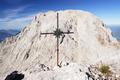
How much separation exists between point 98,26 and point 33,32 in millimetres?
28689

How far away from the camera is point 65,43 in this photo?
68.4 meters

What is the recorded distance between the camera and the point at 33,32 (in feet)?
287

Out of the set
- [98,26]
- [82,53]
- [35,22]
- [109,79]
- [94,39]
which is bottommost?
[109,79]

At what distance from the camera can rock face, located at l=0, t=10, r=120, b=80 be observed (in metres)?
59.8

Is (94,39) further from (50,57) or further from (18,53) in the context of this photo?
(18,53)

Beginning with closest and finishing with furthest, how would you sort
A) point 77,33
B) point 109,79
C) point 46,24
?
point 109,79 < point 77,33 < point 46,24

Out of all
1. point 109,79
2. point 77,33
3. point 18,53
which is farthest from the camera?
point 18,53

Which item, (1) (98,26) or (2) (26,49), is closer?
(1) (98,26)

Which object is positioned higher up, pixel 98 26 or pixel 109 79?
pixel 98 26

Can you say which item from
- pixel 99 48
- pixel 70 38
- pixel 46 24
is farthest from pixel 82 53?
pixel 46 24

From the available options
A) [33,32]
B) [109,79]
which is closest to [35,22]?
[33,32]

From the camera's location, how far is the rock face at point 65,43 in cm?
5981

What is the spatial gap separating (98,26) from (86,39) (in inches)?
340

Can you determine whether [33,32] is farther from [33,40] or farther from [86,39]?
[86,39]
